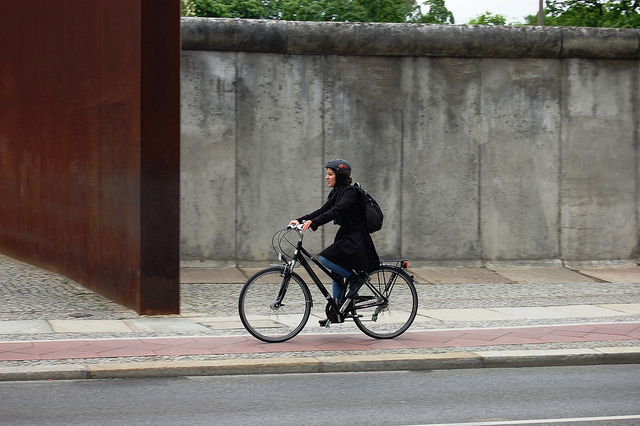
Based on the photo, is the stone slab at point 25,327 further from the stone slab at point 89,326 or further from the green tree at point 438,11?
the green tree at point 438,11

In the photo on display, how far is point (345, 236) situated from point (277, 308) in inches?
39.0

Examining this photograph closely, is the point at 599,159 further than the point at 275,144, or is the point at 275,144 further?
the point at 599,159

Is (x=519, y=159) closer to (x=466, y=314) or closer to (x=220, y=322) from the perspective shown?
(x=466, y=314)

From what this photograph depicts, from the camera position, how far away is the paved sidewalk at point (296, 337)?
281 inches

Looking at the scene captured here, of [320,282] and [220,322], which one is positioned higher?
[320,282]

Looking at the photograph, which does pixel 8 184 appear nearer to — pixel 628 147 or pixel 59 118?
pixel 59 118

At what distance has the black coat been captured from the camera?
8.02m

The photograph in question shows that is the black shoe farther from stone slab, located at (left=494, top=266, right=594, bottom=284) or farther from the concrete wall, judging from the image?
stone slab, located at (left=494, top=266, right=594, bottom=284)

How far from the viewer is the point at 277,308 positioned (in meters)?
8.00

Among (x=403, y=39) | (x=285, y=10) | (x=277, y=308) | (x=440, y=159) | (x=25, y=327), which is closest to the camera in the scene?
(x=277, y=308)

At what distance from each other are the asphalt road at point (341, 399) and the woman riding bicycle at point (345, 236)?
51.9 inches

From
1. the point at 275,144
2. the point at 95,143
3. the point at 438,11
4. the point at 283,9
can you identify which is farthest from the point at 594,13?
the point at 95,143

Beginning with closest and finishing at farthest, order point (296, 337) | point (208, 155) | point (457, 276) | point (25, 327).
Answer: point (296, 337)
point (25, 327)
point (208, 155)
point (457, 276)

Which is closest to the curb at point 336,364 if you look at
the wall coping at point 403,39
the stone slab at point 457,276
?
the stone slab at point 457,276
